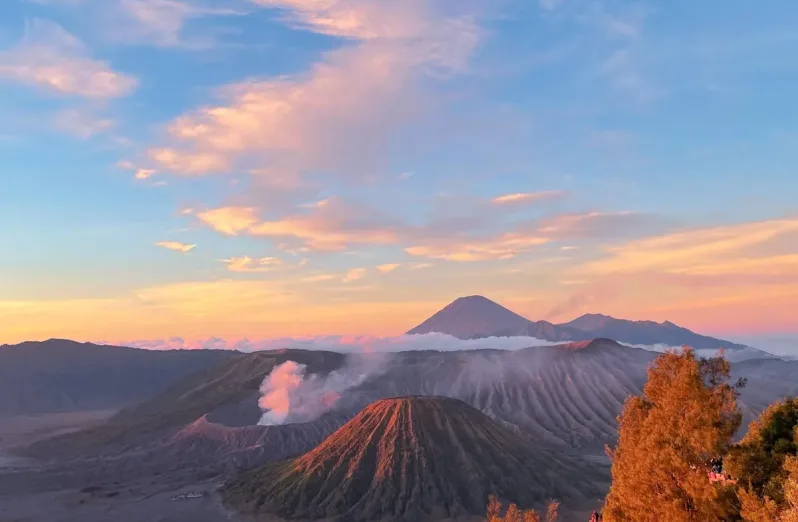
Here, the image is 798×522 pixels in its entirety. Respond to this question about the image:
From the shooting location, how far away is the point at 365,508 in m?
88.6

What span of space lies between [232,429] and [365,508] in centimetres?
6877

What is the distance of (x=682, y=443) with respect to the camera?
19.3 m

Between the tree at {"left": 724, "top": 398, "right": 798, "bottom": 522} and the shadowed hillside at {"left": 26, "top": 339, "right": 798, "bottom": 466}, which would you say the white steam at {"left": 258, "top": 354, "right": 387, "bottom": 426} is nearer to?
the shadowed hillside at {"left": 26, "top": 339, "right": 798, "bottom": 466}

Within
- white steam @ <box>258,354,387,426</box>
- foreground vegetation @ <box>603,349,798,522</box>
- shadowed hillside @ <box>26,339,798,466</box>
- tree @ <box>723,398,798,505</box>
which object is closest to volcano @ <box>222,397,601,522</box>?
shadowed hillside @ <box>26,339,798,466</box>

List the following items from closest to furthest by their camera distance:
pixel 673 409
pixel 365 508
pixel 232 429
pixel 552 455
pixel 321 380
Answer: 1. pixel 673 409
2. pixel 365 508
3. pixel 552 455
4. pixel 232 429
5. pixel 321 380

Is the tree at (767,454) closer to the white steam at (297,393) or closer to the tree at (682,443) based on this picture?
the tree at (682,443)

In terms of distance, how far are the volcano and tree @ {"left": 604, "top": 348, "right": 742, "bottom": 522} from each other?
2826 inches

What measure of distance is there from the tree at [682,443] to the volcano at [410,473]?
236 ft

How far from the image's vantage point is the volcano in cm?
8988

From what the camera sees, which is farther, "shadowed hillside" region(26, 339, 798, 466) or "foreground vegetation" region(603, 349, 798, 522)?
"shadowed hillside" region(26, 339, 798, 466)

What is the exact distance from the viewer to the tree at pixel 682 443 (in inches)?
734

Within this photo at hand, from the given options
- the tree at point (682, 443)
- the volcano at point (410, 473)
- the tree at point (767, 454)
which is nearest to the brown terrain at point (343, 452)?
the volcano at point (410, 473)

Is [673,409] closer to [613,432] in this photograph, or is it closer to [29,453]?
[613,432]

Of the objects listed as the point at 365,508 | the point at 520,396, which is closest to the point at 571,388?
the point at 520,396
